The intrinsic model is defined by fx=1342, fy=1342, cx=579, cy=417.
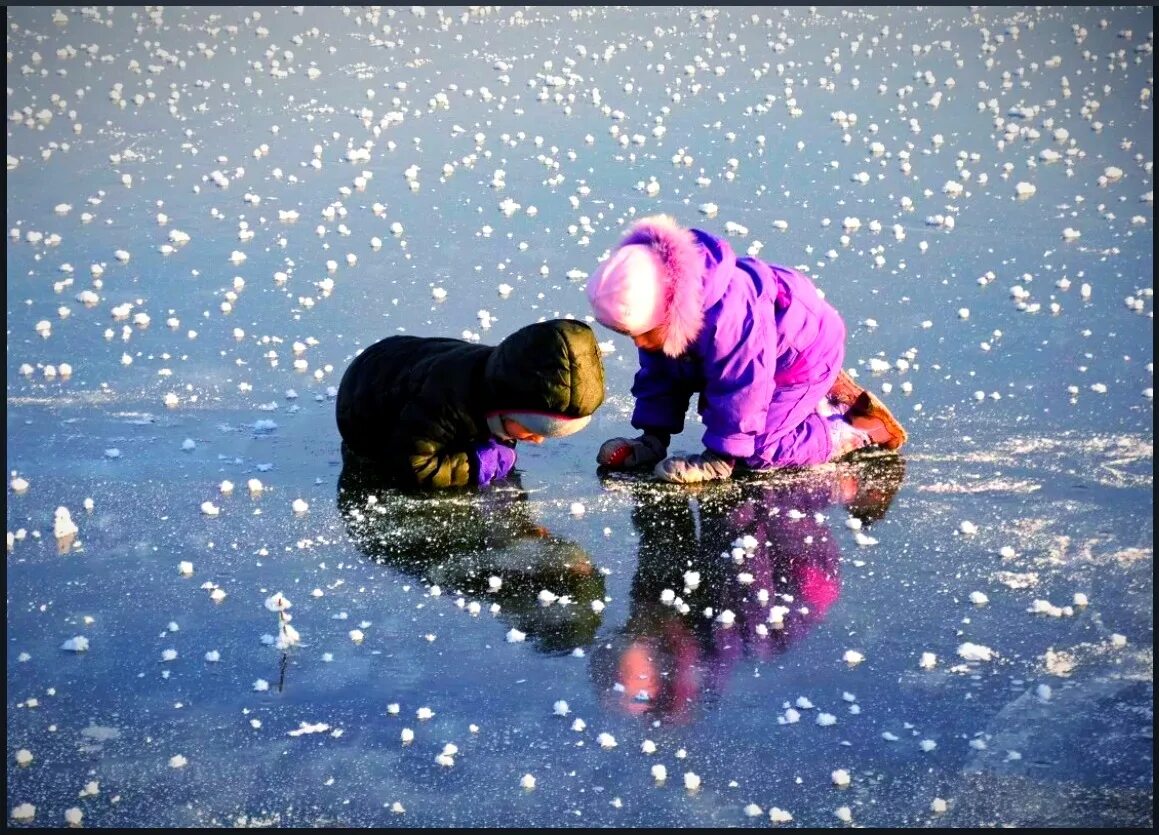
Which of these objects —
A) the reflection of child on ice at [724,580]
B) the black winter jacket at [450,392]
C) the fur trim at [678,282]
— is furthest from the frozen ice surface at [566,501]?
the fur trim at [678,282]

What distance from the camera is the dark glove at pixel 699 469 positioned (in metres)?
4.57

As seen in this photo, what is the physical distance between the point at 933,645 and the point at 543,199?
15.4ft

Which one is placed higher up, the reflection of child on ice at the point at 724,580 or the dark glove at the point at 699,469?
the dark glove at the point at 699,469

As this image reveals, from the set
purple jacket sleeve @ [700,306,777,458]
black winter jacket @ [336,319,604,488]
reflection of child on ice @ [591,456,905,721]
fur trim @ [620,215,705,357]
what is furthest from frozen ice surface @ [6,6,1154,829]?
fur trim @ [620,215,705,357]

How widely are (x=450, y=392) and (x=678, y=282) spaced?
0.84 m

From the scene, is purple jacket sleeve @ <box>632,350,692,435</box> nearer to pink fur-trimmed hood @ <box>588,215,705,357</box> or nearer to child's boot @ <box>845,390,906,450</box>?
pink fur-trimmed hood @ <box>588,215,705,357</box>

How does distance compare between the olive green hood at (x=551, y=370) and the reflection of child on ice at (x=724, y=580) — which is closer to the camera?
the reflection of child on ice at (x=724, y=580)

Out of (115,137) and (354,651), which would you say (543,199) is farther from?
(354,651)

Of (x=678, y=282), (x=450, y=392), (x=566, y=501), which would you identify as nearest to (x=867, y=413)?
(x=678, y=282)

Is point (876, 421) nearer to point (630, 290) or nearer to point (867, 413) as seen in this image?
point (867, 413)

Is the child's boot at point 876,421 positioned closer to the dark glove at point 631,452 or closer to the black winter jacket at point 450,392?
the dark glove at point 631,452

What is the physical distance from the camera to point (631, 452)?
4750 millimetres

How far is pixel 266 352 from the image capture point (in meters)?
5.78

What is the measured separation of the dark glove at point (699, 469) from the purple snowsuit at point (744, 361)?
0.19 feet
